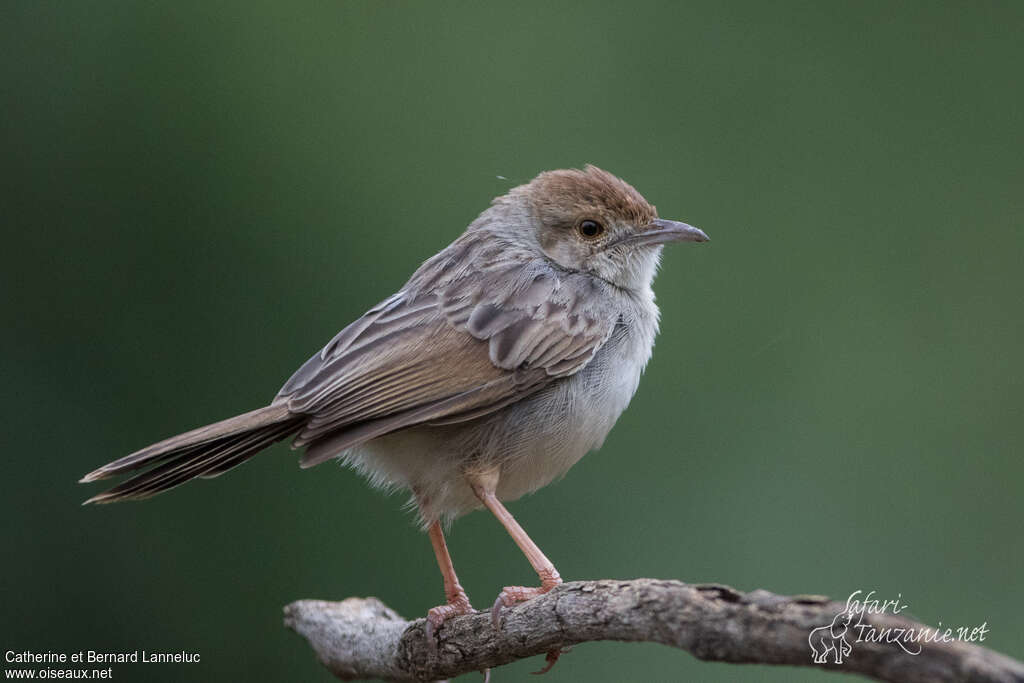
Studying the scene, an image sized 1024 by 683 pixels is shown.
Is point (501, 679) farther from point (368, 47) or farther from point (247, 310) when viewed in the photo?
point (368, 47)

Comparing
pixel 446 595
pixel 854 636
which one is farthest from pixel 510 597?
pixel 854 636

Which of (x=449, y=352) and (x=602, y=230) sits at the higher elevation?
(x=602, y=230)

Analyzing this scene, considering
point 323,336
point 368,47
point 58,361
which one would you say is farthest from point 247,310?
point 368,47

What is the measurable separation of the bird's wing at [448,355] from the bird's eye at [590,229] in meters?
0.30

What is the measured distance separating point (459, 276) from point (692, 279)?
10.1 ft

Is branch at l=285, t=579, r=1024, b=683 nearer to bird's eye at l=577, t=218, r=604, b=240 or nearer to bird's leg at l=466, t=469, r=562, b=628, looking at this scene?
bird's leg at l=466, t=469, r=562, b=628

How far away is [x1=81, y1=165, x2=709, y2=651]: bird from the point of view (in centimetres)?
451

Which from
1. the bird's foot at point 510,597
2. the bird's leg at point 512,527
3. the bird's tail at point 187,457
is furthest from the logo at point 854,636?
the bird's tail at point 187,457

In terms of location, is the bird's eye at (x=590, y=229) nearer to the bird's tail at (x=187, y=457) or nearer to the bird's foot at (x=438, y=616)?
the bird's tail at (x=187, y=457)

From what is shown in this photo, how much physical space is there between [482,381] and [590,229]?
1163 millimetres

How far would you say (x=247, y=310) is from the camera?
287 inches

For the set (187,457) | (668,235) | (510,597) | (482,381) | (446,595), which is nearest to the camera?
(510,597)

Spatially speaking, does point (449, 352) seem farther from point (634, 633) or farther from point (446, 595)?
point (634, 633)

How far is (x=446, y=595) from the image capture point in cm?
504
